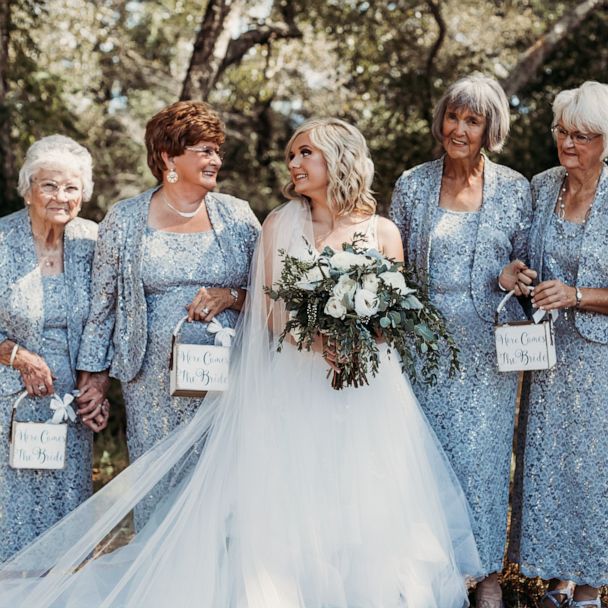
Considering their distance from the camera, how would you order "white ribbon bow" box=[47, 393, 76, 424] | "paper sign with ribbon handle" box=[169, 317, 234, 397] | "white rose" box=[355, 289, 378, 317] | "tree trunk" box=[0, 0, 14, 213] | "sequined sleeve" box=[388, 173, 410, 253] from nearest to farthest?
1. "white rose" box=[355, 289, 378, 317]
2. "paper sign with ribbon handle" box=[169, 317, 234, 397]
3. "white ribbon bow" box=[47, 393, 76, 424]
4. "sequined sleeve" box=[388, 173, 410, 253]
5. "tree trunk" box=[0, 0, 14, 213]

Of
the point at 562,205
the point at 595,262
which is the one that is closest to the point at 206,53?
the point at 562,205

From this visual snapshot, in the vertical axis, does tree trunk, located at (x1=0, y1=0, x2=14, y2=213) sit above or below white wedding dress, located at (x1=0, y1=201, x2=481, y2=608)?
above

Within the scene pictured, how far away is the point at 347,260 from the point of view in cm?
417

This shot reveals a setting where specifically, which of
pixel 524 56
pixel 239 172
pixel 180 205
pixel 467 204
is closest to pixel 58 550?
pixel 180 205

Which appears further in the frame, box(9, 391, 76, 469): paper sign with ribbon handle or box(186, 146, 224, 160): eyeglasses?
box(186, 146, 224, 160): eyeglasses

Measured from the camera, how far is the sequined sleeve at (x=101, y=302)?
4.73 m

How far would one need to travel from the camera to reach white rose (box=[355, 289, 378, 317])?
4.06 m

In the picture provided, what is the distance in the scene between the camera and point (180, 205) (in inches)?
188

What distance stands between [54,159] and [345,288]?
1629 millimetres

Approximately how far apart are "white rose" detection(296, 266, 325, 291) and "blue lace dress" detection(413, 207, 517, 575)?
2.55 feet

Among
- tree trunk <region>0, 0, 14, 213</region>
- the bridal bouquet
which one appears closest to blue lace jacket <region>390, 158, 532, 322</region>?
the bridal bouquet

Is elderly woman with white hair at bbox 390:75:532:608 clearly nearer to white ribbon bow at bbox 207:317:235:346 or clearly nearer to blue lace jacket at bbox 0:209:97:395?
white ribbon bow at bbox 207:317:235:346

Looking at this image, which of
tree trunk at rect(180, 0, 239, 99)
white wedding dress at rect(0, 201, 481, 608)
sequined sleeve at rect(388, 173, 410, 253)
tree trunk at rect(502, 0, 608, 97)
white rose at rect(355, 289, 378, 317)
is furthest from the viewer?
tree trunk at rect(502, 0, 608, 97)

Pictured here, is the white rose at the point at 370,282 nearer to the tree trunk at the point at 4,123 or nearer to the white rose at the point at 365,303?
the white rose at the point at 365,303
